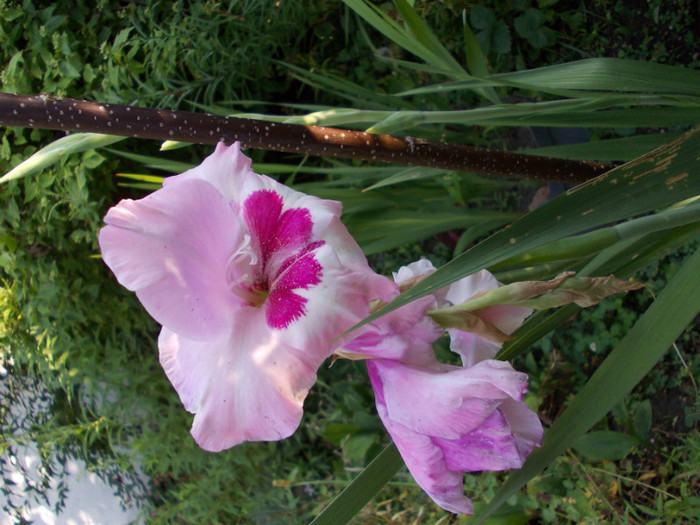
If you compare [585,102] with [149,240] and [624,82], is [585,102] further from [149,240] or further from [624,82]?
[149,240]

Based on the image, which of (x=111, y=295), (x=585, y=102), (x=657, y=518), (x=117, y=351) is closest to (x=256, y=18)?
(x=111, y=295)

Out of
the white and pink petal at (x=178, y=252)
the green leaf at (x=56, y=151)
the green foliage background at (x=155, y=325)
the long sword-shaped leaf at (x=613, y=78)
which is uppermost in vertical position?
the long sword-shaped leaf at (x=613, y=78)

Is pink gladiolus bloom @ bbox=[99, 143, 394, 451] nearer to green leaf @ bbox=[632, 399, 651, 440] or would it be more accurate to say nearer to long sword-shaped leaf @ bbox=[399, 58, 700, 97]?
long sword-shaped leaf @ bbox=[399, 58, 700, 97]

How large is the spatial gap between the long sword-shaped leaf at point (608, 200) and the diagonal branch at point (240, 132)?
0.23m

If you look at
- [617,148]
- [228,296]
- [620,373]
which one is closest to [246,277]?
[228,296]

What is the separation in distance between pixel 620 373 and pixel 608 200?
141 millimetres

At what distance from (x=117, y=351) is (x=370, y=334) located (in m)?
1.31

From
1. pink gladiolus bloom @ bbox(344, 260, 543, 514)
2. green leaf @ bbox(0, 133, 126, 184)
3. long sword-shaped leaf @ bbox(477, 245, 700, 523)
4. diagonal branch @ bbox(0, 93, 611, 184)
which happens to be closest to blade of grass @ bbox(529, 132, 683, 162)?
diagonal branch @ bbox(0, 93, 611, 184)

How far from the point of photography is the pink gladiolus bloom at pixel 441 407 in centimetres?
38

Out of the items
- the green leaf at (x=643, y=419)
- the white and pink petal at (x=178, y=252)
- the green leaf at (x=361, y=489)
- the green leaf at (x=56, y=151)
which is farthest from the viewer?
the green leaf at (x=643, y=419)

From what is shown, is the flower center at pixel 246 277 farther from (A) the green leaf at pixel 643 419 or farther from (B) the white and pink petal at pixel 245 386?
(A) the green leaf at pixel 643 419

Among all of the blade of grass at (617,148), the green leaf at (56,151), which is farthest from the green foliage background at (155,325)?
the green leaf at (56,151)

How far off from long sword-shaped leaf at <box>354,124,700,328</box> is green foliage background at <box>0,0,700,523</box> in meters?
0.62

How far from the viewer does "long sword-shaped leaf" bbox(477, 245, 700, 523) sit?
468 mm
